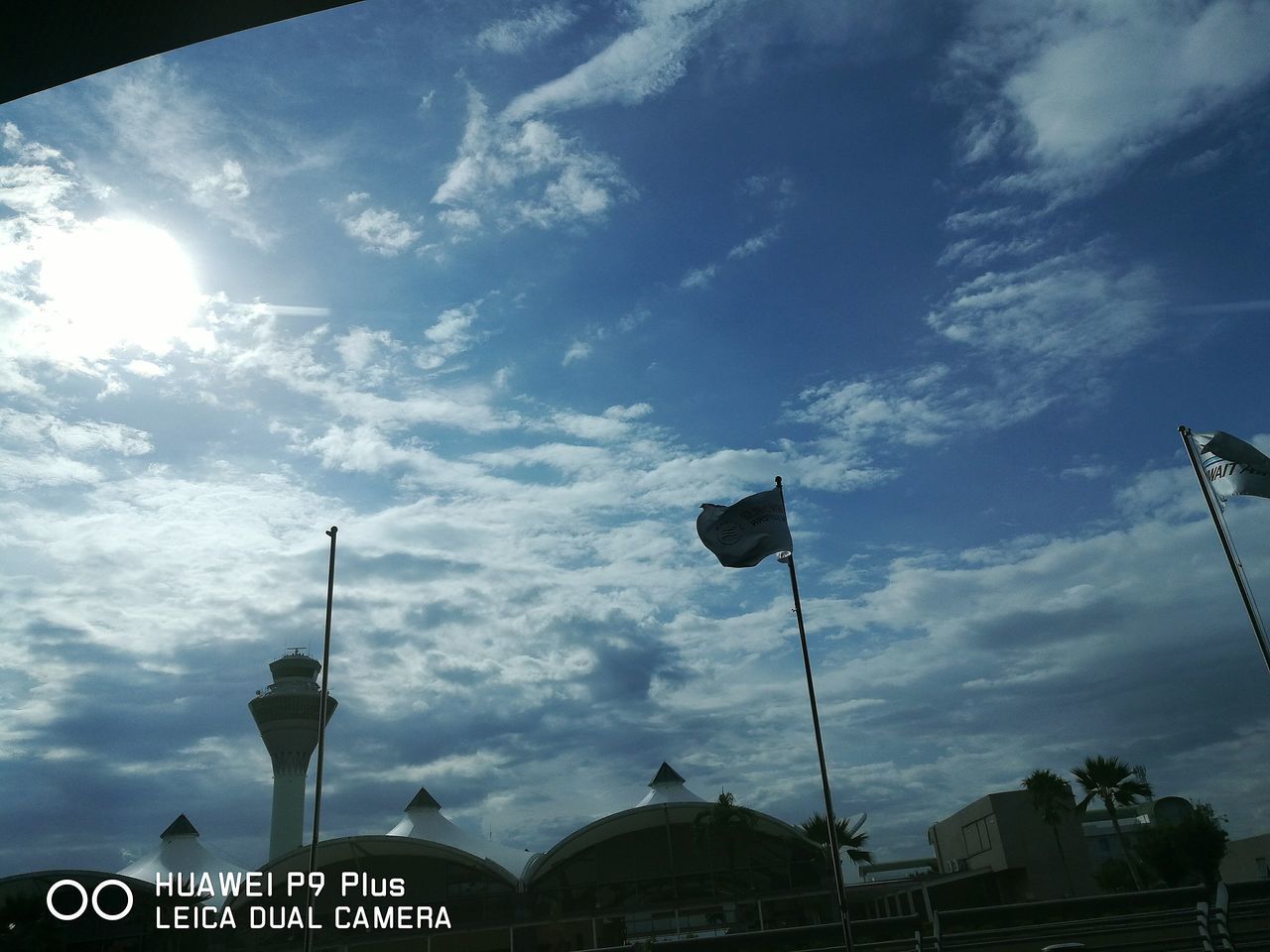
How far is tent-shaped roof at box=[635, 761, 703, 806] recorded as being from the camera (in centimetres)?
7019

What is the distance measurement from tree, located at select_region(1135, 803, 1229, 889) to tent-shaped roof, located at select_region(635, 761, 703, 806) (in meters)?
29.7

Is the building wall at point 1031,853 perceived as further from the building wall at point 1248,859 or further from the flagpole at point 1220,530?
the flagpole at point 1220,530

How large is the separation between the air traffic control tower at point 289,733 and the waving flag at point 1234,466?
112087 mm

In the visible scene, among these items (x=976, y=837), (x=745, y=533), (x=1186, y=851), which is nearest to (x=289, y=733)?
(x=976, y=837)

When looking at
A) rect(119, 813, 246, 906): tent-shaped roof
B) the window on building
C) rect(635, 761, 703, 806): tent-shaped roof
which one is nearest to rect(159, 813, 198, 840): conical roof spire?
rect(119, 813, 246, 906): tent-shaped roof

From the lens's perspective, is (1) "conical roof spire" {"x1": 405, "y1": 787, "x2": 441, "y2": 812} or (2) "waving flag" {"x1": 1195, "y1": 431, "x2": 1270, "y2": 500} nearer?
(2) "waving flag" {"x1": 1195, "y1": 431, "x2": 1270, "y2": 500}

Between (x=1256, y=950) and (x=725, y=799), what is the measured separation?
4080 centimetres

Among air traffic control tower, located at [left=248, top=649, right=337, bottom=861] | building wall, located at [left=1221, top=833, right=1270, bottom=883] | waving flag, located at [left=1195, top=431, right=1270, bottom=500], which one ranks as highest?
air traffic control tower, located at [left=248, top=649, right=337, bottom=861]

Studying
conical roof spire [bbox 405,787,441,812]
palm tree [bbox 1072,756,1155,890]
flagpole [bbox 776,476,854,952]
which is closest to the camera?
flagpole [bbox 776,476,854,952]

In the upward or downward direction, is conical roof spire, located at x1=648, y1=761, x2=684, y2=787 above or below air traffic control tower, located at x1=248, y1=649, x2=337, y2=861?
below

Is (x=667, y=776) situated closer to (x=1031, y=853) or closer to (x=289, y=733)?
(x=1031, y=853)

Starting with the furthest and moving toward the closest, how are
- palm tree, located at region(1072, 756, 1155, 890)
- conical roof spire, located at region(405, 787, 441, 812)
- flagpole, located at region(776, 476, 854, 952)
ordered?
conical roof spire, located at region(405, 787, 441, 812) → palm tree, located at region(1072, 756, 1155, 890) → flagpole, located at region(776, 476, 854, 952)

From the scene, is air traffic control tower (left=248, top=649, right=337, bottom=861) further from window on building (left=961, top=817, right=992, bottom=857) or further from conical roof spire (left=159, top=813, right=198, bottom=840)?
window on building (left=961, top=817, right=992, bottom=857)

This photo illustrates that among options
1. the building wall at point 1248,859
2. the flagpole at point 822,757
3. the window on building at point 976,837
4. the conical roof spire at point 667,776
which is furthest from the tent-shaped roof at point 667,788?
the flagpole at point 822,757
